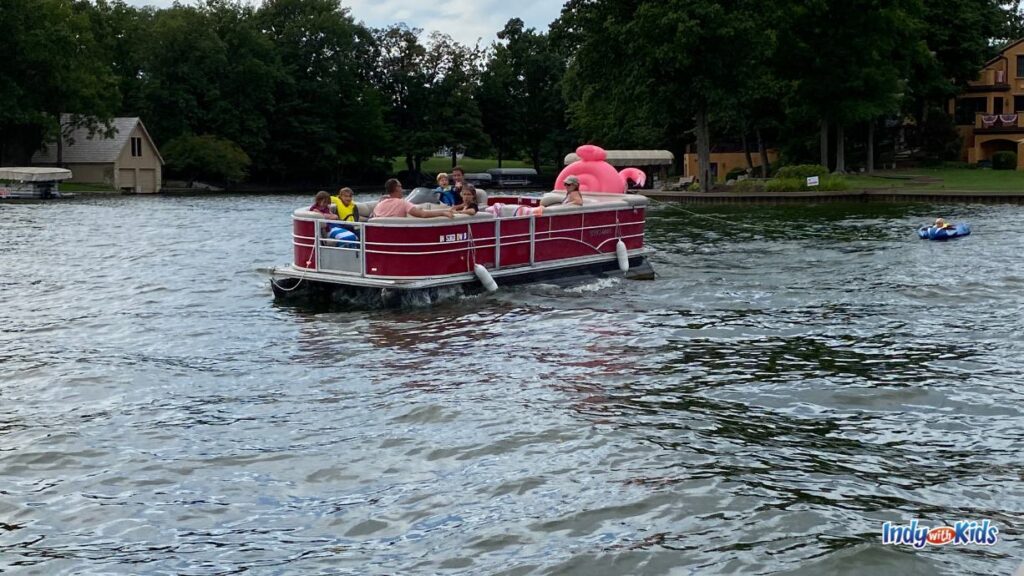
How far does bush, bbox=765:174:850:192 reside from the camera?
53.6 meters

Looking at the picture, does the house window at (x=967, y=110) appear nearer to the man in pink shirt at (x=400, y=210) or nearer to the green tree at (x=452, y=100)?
the green tree at (x=452, y=100)

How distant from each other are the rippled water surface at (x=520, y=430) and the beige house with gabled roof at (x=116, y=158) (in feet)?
213

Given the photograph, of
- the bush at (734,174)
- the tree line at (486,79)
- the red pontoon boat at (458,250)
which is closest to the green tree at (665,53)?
the tree line at (486,79)

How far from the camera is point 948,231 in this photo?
30.0 m

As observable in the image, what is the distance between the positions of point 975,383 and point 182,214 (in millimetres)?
42862

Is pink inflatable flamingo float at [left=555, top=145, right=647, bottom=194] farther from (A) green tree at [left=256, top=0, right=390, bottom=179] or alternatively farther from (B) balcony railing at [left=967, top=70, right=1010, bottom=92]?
(A) green tree at [left=256, top=0, right=390, bottom=179]

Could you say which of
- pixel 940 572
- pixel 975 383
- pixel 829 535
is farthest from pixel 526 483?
pixel 975 383

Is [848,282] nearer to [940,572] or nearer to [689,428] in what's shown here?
[689,428]

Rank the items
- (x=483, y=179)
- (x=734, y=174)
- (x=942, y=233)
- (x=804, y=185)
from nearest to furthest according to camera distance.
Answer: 1. (x=942, y=233)
2. (x=804, y=185)
3. (x=734, y=174)
4. (x=483, y=179)

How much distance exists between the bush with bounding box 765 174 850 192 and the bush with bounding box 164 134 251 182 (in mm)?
46957

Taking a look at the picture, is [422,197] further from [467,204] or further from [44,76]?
→ [44,76]

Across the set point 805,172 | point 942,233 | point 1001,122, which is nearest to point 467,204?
point 942,233

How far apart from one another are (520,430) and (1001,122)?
7134cm

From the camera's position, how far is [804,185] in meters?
54.2
